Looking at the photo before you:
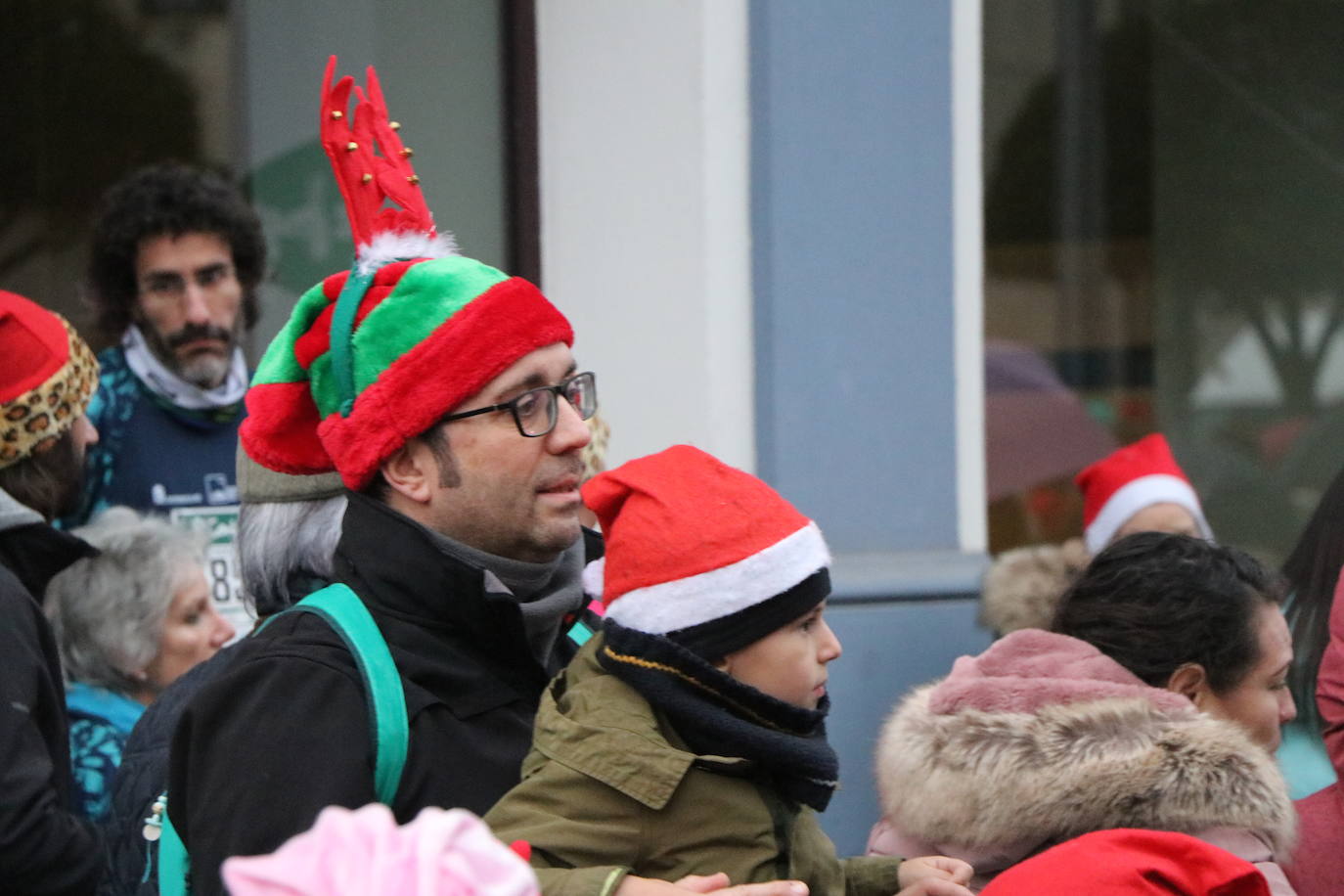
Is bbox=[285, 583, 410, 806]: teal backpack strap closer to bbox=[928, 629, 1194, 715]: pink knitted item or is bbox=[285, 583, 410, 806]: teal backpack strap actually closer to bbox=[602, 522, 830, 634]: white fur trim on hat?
bbox=[602, 522, 830, 634]: white fur trim on hat

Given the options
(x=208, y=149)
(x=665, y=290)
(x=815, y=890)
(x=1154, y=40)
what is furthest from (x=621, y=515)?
(x=1154, y=40)

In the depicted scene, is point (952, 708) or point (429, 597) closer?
point (429, 597)

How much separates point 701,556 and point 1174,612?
851 mm

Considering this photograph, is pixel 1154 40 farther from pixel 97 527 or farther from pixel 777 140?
pixel 97 527

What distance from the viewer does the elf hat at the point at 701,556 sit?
2129 millimetres

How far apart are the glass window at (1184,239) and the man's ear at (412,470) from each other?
4.27 meters

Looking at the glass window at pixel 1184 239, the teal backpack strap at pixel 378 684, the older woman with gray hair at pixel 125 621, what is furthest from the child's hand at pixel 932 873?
the glass window at pixel 1184 239

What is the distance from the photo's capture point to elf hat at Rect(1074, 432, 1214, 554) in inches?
181

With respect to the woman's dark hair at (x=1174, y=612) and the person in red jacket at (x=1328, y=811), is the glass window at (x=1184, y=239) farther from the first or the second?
the woman's dark hair at (x=1174, y=612)

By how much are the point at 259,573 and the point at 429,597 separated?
1.33 feet

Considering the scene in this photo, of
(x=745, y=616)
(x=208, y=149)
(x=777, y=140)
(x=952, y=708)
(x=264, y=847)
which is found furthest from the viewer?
(x=208, y=149)

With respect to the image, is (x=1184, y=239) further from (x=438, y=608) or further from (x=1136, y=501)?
(x=438, y=608)

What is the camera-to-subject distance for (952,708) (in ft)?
7.97

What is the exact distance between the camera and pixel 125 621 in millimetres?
3559
